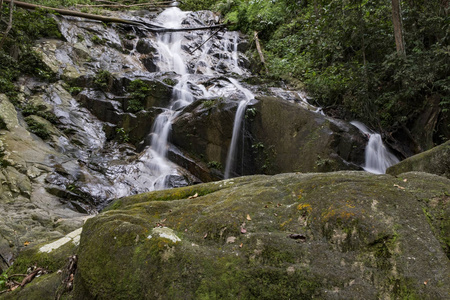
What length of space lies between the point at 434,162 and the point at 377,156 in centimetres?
378

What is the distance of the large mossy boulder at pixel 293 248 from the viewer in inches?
72.8

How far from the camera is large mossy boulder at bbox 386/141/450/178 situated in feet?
16.6

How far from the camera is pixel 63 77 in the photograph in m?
12.5

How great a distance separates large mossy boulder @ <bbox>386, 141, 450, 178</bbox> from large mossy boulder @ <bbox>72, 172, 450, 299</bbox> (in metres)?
3.06

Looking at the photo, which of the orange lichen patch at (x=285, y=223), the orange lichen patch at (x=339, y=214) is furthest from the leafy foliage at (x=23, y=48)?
the orange lichen patch at (x=339, y=214)

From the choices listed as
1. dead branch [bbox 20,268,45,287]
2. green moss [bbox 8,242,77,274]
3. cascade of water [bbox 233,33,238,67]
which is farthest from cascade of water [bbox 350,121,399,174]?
cascade of water [bbox 233,33,238,67]

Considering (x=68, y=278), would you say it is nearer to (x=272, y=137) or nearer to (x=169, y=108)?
(x=272, y=137)

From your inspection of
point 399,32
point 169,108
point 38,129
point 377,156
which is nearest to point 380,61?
point 399,32

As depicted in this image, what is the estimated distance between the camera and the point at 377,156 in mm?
8844

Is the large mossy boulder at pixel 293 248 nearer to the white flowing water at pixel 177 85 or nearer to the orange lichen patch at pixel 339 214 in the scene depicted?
the orange lichen patch at pixel 339 214

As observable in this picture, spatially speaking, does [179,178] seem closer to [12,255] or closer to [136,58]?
[12,255]

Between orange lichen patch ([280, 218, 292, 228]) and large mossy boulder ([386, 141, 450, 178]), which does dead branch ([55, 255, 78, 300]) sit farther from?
large mossy boulder ([386, 141, 450, 178])

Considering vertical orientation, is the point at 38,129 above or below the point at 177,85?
below

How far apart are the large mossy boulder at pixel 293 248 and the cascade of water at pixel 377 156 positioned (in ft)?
21.1
